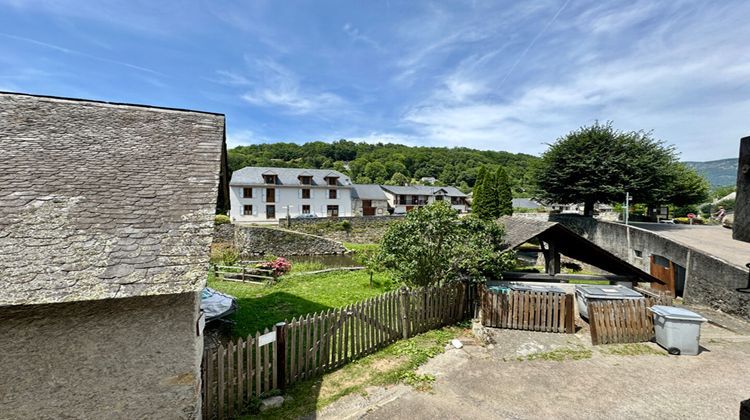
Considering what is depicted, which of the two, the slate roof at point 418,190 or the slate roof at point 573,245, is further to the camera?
the slate roof at point 418,190

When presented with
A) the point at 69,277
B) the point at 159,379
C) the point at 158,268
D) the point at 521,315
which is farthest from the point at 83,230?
the point at 521,315

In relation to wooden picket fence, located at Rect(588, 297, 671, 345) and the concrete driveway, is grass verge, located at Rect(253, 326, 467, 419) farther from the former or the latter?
wooden picket fence, located at Rect(588, 297, 671, 345)

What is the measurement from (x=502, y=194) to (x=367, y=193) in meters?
24.3

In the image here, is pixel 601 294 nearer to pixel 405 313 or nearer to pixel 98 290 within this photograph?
pixel 405 313

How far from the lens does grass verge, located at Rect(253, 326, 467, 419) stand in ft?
18.8

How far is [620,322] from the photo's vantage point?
27.9 feet

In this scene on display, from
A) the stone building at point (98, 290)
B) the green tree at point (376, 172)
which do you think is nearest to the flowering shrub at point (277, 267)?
the stone building at point (98, 290)

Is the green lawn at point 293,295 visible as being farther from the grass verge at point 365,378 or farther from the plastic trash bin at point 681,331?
the plastic trash bin at point 681,331

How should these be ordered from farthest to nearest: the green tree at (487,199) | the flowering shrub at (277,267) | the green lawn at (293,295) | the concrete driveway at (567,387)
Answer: the green tree at (487,199), the flowering shrub at (277,267), the green lawn at (293,295), the concrete driveway at (567,387)

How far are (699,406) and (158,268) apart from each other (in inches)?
366

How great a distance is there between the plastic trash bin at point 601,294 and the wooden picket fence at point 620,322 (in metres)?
0.58

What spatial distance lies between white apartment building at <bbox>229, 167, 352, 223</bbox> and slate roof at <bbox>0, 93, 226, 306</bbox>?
37.2m

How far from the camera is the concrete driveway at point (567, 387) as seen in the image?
18.1ft

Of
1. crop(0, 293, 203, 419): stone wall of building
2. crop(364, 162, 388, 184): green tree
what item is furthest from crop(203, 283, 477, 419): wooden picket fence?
crop(364, 162, 388, 184): green tree
